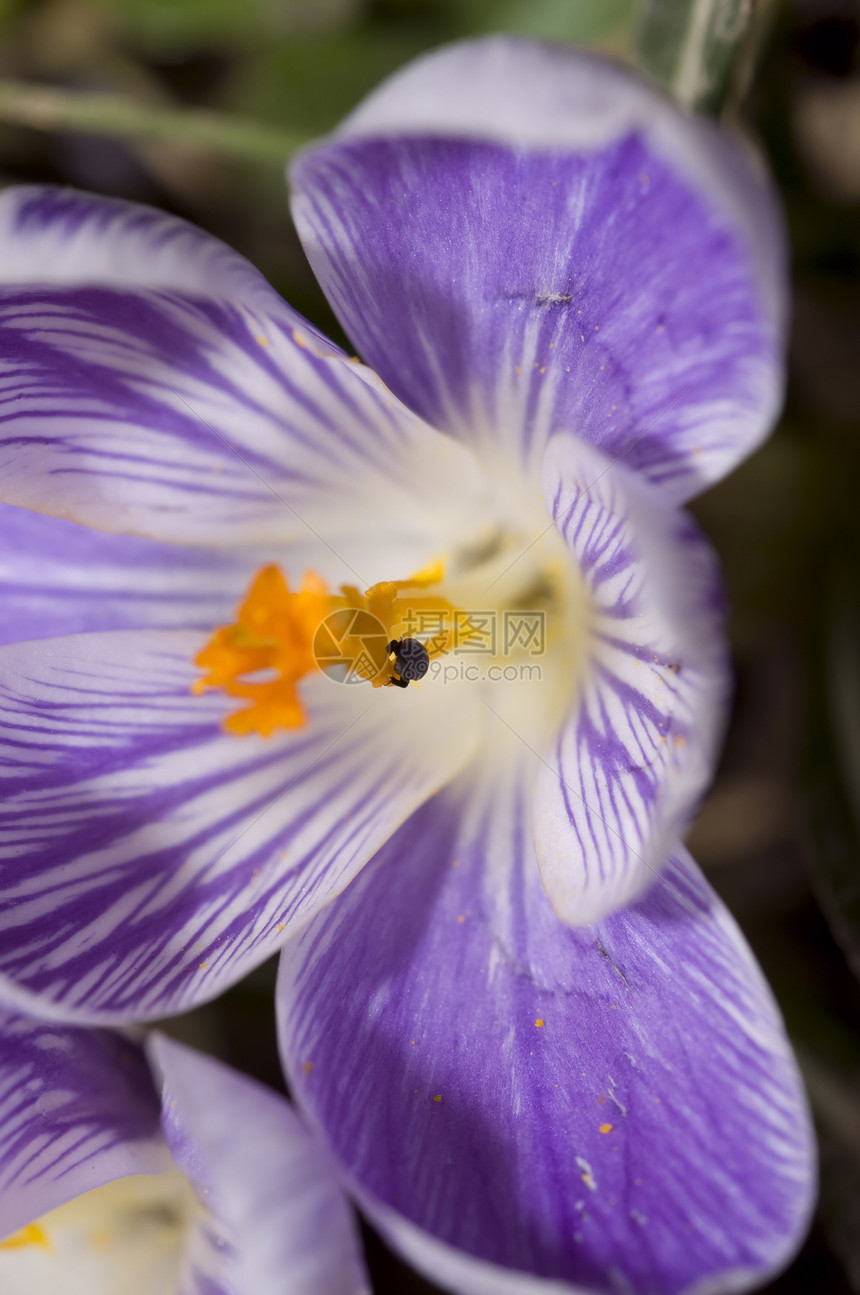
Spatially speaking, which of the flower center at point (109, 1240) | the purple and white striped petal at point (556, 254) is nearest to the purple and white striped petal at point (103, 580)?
the purple and white striped petal at point (556, 254)

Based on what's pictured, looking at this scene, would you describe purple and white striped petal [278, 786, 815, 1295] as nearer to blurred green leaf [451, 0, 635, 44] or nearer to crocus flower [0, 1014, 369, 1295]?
crocus flower [0, 1014, 369, 1295]

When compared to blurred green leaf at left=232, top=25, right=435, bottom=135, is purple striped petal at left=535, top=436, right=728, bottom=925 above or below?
below

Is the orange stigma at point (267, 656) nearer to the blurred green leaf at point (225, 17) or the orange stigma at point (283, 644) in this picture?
the orange stigma at point (283, 644)

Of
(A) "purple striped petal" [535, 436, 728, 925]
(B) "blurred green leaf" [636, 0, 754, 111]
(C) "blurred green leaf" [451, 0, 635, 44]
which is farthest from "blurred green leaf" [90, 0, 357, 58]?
(A) "purple striped petal" [535, 436, 728, 925]

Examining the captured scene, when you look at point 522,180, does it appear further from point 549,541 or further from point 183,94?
point 183,94

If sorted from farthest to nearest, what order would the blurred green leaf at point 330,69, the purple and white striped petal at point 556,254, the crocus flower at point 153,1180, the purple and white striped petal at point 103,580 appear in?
the blurred green leaf at point 330,69, the purple and white striped petal at point 103,580, the crocus flower at point 153,1180, the purple and white striped petal at point 556,254

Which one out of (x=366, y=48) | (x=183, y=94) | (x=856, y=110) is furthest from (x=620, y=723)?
(x=183, y=94)

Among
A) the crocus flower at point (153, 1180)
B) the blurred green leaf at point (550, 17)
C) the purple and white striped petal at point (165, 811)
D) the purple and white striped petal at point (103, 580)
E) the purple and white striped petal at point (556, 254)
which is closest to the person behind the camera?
the purple and white striped petal at point (556, 254)

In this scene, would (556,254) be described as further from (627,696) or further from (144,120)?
(144,120)

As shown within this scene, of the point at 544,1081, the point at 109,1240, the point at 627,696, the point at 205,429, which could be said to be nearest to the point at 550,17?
the point at 205,429
